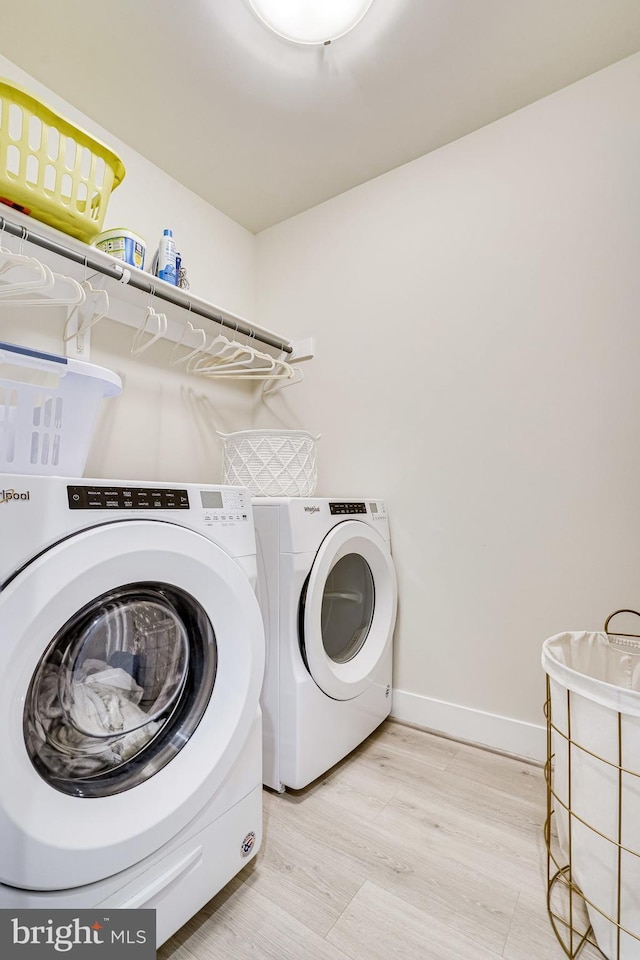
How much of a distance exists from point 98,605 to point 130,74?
5.65 feet

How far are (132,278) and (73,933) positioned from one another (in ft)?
5.15

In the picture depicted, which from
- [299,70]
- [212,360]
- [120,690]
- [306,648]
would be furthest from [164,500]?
[299,70]

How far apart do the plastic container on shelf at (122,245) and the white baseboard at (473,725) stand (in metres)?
1.84

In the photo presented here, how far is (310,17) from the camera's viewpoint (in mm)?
1251

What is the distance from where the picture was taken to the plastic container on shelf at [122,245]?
4.76ft

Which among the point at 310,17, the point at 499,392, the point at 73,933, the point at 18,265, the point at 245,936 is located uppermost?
the point at 310,17

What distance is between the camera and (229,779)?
95cm

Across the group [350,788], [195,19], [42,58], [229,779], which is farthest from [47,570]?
[42,58]

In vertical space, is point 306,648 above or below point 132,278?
below

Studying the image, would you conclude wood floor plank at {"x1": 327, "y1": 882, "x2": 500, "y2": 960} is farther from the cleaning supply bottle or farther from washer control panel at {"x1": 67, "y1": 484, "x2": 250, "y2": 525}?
the cleaning supply bottle

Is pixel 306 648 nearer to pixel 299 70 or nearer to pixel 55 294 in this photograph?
pixel 55 294

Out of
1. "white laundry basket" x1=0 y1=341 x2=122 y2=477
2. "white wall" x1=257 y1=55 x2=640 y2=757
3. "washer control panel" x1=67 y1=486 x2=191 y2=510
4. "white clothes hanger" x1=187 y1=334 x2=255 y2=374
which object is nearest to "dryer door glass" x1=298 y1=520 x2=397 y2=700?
"white wall" x1=257 y1=55 x2=640 y2=757

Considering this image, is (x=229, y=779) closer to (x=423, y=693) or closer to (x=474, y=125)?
(x=423, y=693)

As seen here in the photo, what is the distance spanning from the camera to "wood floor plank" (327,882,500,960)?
87 centimetres
